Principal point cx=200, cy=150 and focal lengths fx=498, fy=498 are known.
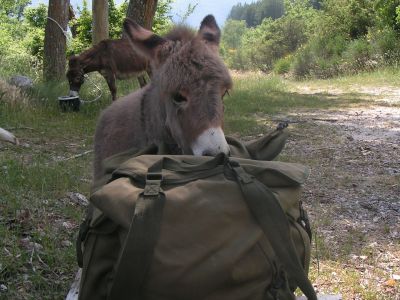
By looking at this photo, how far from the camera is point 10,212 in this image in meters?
3.78

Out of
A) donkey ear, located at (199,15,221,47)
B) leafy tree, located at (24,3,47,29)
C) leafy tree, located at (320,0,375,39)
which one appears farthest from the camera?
leafy tree, located at (320,0,375,39)

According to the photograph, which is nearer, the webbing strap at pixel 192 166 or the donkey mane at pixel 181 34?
the webbing strap at pixel 192 166

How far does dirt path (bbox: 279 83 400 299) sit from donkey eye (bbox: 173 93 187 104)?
5.08ft

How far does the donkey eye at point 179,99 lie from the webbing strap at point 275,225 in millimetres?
938

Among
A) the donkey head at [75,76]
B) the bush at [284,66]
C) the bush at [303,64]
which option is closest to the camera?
the donkey head at [75,76]

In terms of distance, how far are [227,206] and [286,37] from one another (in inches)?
1927

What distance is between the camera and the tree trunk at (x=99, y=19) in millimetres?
12570

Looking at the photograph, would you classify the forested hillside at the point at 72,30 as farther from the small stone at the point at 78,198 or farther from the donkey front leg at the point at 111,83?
the small stone at the point at 78,198

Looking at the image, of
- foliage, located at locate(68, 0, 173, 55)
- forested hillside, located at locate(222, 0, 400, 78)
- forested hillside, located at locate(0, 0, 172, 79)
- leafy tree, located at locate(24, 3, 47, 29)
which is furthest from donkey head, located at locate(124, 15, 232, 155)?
leafy tree, located at locate(24, 3, 47, 29)

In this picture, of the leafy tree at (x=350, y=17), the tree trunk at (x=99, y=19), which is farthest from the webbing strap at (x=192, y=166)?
the leafy tree at (x=350, y=17)

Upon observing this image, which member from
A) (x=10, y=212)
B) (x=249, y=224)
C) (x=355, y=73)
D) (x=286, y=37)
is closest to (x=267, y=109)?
(x=10, y=212)

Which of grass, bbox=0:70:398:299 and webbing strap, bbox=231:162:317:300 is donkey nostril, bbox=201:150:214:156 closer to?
webbing strap, bbox=231:162:317:300

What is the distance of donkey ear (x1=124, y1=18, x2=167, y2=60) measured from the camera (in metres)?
3.18

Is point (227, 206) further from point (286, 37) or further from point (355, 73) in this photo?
point (286, 37)
